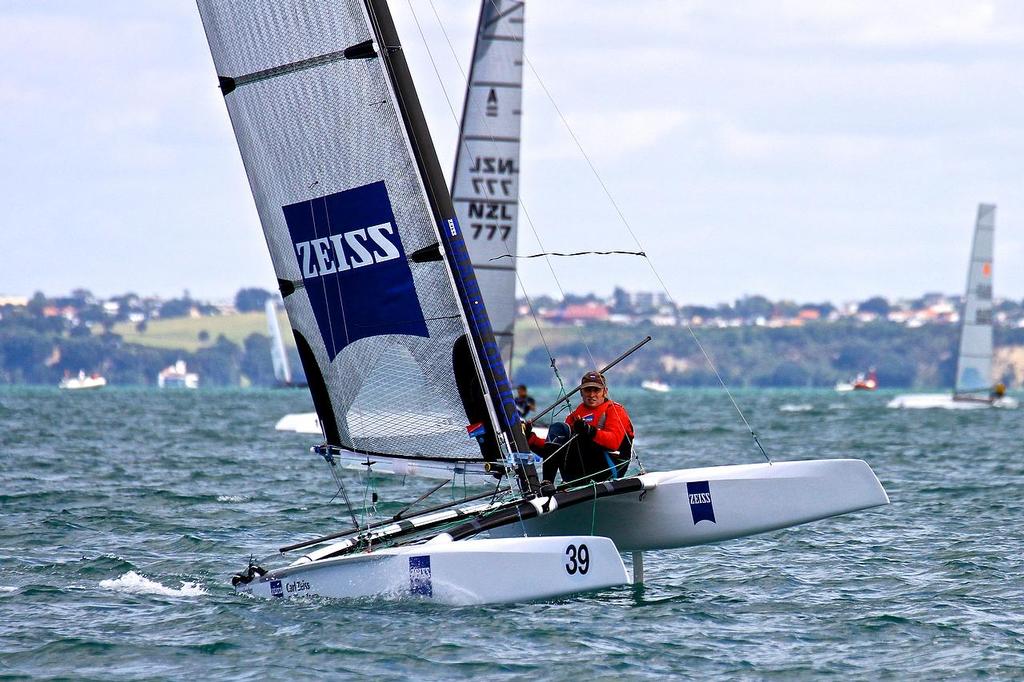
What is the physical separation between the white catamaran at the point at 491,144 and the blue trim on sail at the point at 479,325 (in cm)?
886

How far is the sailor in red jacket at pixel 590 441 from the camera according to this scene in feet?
Result: 29.4

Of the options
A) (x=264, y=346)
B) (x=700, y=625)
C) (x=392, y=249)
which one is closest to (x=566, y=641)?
(x=700, y=625)

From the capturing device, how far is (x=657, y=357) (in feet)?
481

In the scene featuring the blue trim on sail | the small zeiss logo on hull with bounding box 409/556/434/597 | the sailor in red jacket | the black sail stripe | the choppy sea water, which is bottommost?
the choppy sea water

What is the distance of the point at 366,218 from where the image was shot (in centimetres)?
871

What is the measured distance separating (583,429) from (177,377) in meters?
117

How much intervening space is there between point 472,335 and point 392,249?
0.67 meters

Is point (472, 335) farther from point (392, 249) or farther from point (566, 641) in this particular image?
point (566, 641)

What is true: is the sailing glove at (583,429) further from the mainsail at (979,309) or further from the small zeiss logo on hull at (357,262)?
the mainsail at (979,309)

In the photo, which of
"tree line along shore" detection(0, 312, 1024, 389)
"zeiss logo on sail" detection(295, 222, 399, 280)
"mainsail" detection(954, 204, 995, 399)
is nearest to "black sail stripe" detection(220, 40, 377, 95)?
"zeiss logo on sail" detection(295, 222, 399, 280)

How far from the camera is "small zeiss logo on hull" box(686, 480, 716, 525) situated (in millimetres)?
8984

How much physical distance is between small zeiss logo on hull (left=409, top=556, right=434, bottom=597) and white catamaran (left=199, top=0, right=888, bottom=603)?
454 mm

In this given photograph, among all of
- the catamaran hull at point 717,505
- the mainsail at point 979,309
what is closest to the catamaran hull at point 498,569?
the catamaran hull at point 717,505

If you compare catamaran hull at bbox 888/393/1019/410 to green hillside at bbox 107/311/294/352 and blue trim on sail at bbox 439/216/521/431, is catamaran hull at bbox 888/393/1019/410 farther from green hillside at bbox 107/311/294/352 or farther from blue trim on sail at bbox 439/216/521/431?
green hillside at bbox 107/311/294/352
